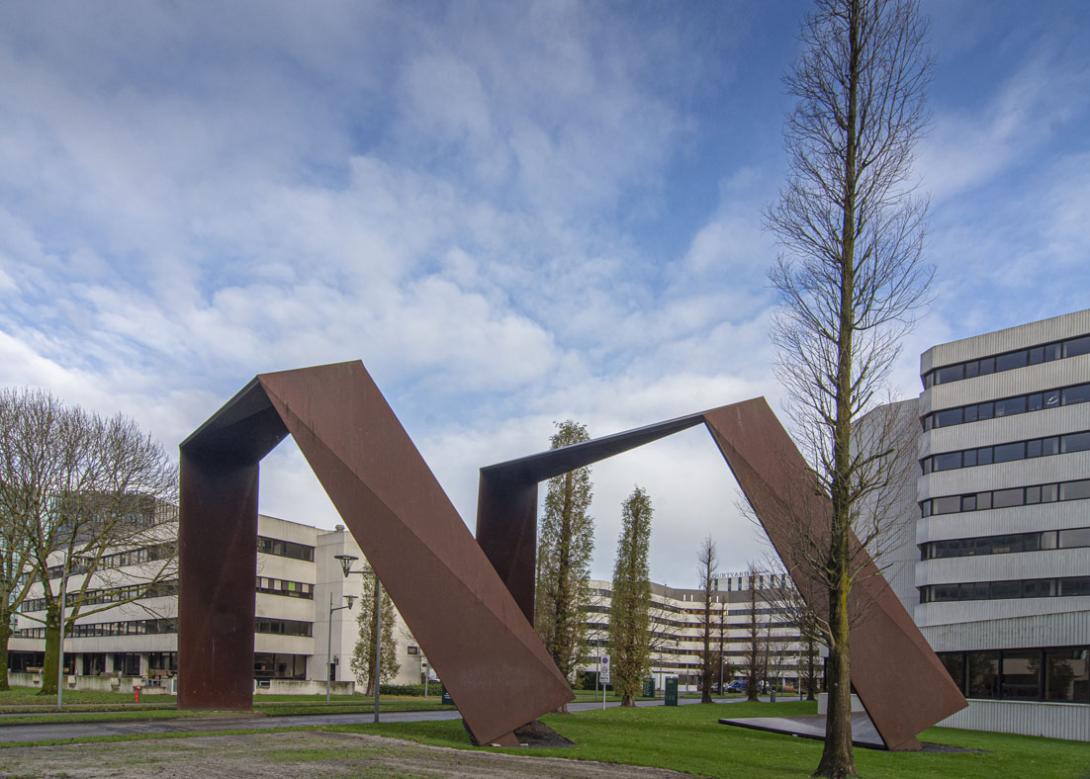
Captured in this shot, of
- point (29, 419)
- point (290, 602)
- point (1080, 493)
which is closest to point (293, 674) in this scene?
point (290, 602)

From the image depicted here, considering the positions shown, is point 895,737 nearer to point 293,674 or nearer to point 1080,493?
point 1080,493

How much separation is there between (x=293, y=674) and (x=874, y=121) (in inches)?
1939

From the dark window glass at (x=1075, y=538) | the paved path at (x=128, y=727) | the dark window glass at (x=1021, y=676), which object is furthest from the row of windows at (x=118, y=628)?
the dark window glass at (x=1075, y=538)

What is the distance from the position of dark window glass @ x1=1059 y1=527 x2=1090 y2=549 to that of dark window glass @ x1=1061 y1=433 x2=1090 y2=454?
3.14m

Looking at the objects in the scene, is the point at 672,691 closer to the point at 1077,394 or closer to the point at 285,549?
the point at 1077,394

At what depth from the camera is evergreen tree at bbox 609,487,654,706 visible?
134ft

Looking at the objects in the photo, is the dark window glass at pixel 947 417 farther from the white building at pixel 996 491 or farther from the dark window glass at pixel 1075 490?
the dark window glass at pixel 1075 490

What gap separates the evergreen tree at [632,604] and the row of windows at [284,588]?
72.5 feet

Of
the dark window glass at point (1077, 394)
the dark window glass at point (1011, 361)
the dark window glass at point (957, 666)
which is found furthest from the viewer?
the dark window glass at point (1011, 361)

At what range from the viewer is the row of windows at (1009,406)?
38.2 meters

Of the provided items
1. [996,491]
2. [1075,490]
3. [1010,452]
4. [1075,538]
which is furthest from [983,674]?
[1010,452]

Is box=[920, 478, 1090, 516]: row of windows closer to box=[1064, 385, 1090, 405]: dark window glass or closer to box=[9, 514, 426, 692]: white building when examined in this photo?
box=[1064, 385, 1090, 405]: dark window glass

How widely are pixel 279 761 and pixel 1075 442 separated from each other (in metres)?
35.4

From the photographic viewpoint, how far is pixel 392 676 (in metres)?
54.6
